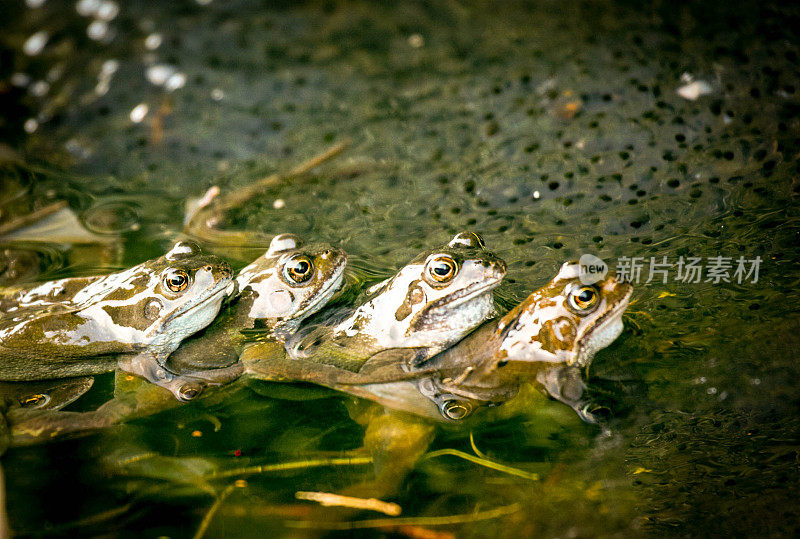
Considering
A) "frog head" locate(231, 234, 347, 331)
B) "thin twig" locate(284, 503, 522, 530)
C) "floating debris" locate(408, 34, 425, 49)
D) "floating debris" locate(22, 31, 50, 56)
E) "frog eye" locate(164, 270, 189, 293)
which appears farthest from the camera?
"floating debris" locate(22, 31, 50, 56)

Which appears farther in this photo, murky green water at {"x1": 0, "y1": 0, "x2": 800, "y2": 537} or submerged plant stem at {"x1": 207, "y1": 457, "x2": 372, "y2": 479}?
submerged plant stem at {"x1": 207, "y1": 457, "x2": 372, "y2": 479}

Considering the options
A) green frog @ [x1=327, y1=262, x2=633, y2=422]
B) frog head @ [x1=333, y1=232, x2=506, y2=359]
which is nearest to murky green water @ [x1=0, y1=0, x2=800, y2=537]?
green frog @ [x1=327, y1=262, x2=633, y2=422]

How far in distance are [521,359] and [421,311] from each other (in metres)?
0.47

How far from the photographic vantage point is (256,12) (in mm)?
5125

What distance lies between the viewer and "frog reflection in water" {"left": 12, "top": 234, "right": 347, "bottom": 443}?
2906 mm

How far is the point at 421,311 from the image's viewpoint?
2789 millimetres

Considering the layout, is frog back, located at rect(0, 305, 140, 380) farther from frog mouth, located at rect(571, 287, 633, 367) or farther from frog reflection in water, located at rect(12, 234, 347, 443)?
frog mouth, located at rect(571, 287, 633, 367)

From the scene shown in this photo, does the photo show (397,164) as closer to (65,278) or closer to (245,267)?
(245,267)

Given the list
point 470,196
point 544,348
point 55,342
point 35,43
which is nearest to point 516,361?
point 544,348

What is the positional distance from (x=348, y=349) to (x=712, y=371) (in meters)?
1.60

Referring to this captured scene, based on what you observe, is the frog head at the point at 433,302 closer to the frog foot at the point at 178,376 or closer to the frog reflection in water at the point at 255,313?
the frog reflection in water at the point at 255,313

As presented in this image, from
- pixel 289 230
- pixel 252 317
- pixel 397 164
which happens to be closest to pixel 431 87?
pixel 397 164

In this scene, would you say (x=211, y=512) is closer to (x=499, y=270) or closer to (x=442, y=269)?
(x=442, y=269)

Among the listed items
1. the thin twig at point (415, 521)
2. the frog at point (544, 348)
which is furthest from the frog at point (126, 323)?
the frog at point (544, 348)
